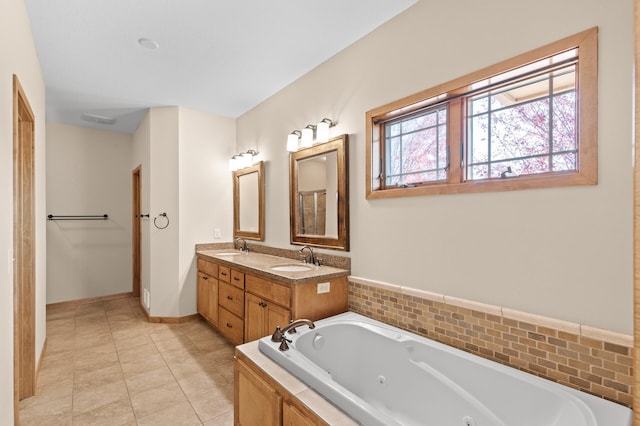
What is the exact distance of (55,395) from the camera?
7.47ft

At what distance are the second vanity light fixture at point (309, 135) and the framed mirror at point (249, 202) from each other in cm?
70

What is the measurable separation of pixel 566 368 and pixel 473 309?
1.43 ft

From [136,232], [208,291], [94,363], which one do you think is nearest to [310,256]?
[208,291]

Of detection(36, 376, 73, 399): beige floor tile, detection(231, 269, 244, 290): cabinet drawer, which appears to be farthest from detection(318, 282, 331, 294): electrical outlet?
detection(36, 376, 73, 399): beige floor tile

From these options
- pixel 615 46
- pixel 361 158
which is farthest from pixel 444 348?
pixel 615 46

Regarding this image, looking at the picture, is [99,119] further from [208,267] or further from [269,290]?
[269,290]

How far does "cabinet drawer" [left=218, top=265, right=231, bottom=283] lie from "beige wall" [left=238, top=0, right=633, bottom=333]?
1385mm

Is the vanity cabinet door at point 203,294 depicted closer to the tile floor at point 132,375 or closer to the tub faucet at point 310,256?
the tile floor at point 132,375

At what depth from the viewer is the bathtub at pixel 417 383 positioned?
124 centimetres

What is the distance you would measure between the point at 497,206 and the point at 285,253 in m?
2.09

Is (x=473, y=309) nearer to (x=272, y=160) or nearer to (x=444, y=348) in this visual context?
(x=444, y=348)

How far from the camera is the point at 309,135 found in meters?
2.81

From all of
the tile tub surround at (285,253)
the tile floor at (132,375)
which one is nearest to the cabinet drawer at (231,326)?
the tile floor at (132,375)

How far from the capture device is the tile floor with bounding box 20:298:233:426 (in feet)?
6.75
